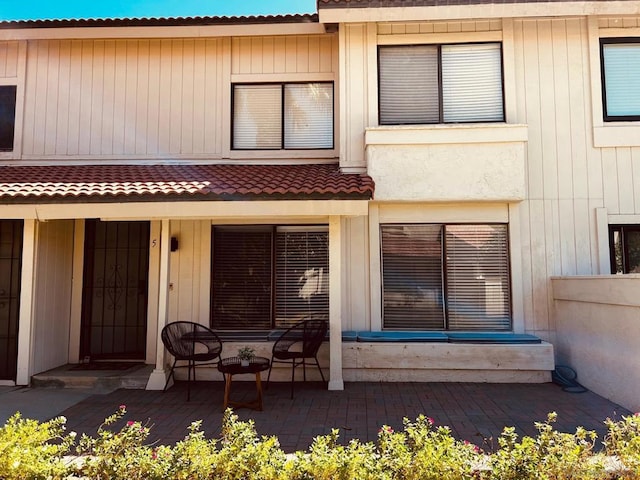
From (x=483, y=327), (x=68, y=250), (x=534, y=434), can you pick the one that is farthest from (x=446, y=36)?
(x=68, y=250)

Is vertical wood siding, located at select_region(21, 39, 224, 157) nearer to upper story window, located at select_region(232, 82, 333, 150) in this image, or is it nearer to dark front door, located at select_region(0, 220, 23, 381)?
upper story window, located at select_region(232, 82, 333, 150)

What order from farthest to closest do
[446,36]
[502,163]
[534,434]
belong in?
[446,36], [502,163], [534,434]

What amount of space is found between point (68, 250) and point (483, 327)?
755 cm

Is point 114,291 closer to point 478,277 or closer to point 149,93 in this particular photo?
point 149,93

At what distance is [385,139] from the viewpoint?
25.3 feet

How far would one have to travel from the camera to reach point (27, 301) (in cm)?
728

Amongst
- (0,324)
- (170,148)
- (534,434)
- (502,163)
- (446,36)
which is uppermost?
(446,36)

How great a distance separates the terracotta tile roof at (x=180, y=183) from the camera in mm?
6652

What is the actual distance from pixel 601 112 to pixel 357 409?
656cm

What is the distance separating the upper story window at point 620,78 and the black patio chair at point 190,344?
7.79m

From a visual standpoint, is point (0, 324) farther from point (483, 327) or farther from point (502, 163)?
point (502, 163)

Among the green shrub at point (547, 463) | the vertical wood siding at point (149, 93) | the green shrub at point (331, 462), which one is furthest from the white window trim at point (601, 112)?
the green shrub at point (547, 463)

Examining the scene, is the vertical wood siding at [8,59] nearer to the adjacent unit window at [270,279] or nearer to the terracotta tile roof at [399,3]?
the adjacent unit window at [270,279]

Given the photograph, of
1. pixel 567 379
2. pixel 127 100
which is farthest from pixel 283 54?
pixel 567 379
